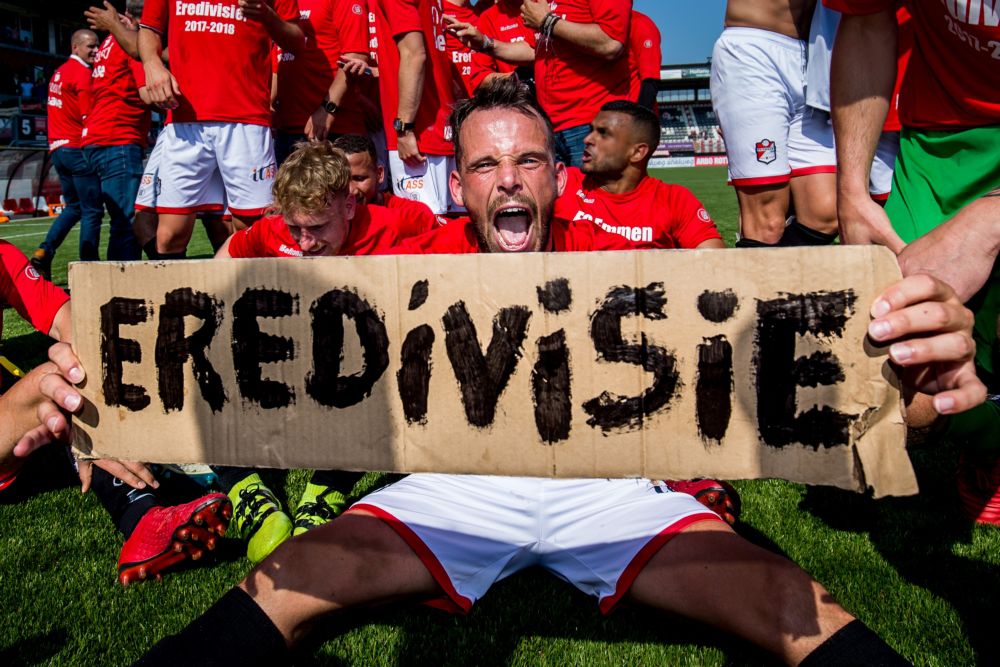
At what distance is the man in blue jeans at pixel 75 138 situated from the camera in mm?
7422

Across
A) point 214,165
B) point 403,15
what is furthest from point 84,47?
point 403,15

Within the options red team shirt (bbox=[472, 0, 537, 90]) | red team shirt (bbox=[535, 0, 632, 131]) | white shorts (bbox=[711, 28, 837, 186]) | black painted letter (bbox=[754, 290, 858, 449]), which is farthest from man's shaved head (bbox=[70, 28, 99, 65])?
black painted letter (bbox=[754, 290, 858, 449])

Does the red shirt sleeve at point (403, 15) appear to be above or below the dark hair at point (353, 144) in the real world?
above

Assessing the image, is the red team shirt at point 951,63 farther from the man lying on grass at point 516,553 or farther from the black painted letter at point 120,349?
the black painted letter at point 120,349

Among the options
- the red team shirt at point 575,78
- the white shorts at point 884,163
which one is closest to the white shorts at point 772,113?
the white shorts at point 884,163

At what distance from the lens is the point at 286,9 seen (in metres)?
4.43

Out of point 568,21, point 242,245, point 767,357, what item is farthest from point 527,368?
point 568,21

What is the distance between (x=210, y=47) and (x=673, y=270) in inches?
155

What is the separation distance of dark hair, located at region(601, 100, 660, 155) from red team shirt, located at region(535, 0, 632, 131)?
0.28m

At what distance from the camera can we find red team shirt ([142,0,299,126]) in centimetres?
422

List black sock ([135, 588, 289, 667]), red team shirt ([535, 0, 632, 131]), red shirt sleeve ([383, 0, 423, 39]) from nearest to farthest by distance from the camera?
black sock ([135, 588, 289, 667]), red shirt sleeve ([383, 0, 423, 39]), red team shirt ([535, 0, 632, 131])

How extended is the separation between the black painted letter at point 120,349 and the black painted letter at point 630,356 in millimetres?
884

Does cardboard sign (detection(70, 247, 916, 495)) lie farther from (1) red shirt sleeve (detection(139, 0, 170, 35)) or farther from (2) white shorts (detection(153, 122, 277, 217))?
(1) red shirt sleeve (detection(139, 0, 170, 35))

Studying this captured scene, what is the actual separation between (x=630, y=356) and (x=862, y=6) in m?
1.41
